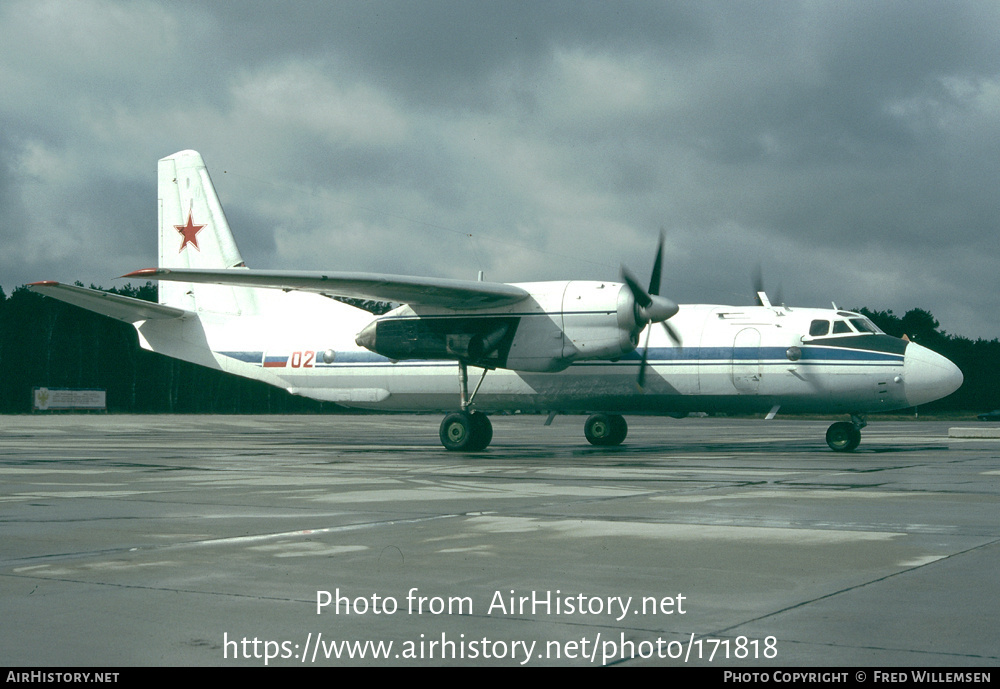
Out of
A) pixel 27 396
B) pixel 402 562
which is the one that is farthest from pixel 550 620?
pixel 27 396

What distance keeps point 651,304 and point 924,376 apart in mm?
6807

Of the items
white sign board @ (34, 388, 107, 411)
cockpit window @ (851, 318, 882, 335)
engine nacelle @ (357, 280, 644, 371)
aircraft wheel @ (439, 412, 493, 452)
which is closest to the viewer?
engine nacelle @ (357, 280, 644, 371)

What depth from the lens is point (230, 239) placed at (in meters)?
30.9

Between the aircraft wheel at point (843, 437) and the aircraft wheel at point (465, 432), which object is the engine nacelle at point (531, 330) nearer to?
the aircraft wheel at point (465, 432)

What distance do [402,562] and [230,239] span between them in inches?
997

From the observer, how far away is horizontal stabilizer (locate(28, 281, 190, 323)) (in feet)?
77.7

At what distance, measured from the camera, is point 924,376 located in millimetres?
22984

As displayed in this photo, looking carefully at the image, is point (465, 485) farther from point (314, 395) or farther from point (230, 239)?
point (230, 239)

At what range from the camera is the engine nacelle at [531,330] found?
22.7m

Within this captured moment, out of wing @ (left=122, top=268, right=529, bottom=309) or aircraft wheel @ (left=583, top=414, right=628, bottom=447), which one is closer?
wing @ (left=122, top=268, right=529, bottom=309)

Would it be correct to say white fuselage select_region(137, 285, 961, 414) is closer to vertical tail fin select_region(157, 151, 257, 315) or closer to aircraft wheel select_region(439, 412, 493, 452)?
vertical tail fin select_region(157, 151, 257, 315)

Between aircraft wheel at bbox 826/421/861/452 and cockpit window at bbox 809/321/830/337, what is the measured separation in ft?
7.49

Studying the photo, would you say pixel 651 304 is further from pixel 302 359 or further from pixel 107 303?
pixel 107 303

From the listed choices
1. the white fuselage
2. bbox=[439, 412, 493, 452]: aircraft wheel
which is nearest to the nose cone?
the white fuselage
